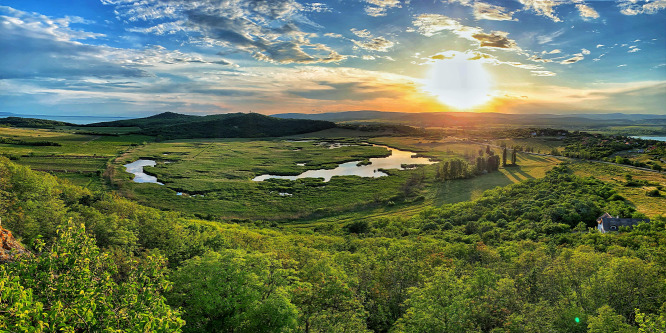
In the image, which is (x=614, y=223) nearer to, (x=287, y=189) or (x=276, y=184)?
(x=287, y=189)

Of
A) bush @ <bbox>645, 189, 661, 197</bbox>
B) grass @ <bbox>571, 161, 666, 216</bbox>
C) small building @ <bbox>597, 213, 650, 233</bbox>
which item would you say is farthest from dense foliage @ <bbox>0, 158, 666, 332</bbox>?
bush @ <bbox>645, 189, 661, 197</bbox>

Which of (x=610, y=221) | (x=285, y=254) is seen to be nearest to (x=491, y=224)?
(x=610, y=221)

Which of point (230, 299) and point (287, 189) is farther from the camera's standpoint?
point (287, 189)

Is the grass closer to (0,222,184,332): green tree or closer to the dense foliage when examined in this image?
the dense foliage

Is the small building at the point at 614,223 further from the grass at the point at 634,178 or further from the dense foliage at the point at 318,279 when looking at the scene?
the grass at the point at 634,178

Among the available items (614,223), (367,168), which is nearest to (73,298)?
(614,223)
